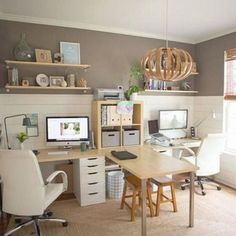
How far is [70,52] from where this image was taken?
11.2 feet

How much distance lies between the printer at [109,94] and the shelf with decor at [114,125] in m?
0.09

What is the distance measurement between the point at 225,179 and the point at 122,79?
2.39 meters

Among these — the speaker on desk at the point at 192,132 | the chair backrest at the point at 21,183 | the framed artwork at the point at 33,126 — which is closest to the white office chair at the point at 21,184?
the chair backrest at the point at 21,183

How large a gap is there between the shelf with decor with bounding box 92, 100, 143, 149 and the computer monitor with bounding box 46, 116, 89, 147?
7.3 inches

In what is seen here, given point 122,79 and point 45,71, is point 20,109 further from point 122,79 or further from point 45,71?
point 122,79

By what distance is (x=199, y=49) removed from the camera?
13.9 feet

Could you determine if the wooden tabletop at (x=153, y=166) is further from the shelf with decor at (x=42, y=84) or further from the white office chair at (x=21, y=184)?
the shelf with decor at (x=42, y=84)

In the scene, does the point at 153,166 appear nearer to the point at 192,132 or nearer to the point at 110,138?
the point at 110,138

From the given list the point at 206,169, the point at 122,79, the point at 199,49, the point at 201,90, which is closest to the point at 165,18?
the point at 122,79

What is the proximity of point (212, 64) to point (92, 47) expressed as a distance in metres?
2.10

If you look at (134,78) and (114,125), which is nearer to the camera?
(114,125)

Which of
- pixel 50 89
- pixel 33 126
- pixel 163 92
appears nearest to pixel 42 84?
pixel 50 89

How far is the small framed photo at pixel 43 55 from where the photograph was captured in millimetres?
3178

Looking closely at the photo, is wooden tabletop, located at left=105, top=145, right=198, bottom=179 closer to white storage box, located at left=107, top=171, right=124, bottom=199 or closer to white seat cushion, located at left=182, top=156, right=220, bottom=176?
white storage box, located at left=107, top=171, right=124, bottom=199
